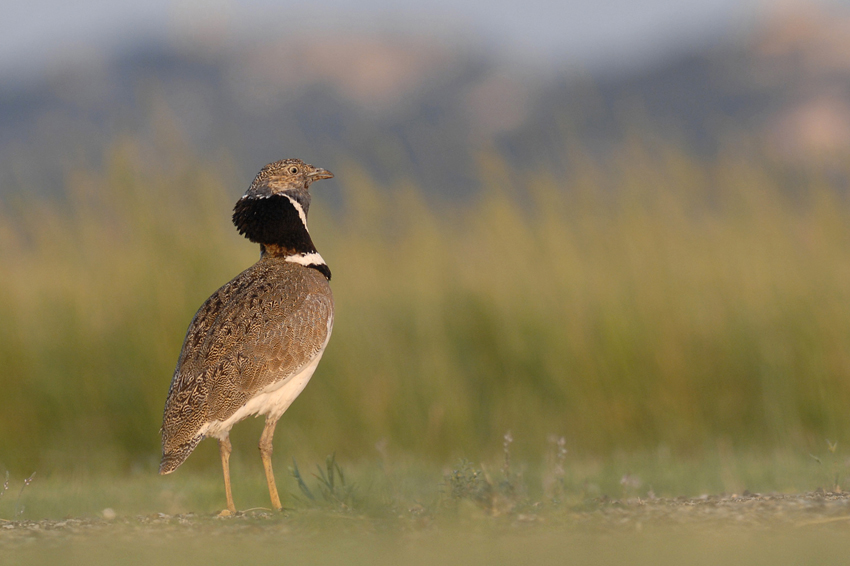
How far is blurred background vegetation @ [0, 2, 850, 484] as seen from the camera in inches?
295

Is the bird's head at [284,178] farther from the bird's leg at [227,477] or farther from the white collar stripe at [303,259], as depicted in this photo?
the bird's leg at [227,477]

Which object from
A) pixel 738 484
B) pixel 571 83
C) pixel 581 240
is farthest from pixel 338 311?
pixel 738 484

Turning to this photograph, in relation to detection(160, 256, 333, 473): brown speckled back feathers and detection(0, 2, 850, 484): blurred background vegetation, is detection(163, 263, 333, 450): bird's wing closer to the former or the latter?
detection(160, 256, 333, 473): brown speckled back feathers

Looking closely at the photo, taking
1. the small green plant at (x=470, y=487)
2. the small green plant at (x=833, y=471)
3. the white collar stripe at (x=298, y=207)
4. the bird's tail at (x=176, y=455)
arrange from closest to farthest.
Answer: the small green plant at (x=470, y=487) → the small green plant at (x=833, y=471) → the bird's tail at (x=176, y=455) → the white collar stripe at (x=298, y=207)

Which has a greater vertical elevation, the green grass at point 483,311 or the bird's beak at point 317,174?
the bird's beak at point 317,174

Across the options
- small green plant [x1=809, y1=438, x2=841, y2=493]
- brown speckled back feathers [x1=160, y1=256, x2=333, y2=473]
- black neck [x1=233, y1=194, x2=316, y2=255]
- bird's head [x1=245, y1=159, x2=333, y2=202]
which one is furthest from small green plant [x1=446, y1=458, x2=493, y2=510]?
bird's head [x1=245, y1=159, x2=333, y2=202]

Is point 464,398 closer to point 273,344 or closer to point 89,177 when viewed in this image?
point 273,344

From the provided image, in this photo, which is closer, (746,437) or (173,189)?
(746,437)

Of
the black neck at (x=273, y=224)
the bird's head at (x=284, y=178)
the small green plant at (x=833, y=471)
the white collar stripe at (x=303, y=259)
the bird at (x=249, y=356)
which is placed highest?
the bird's head at (x=284, y=178)

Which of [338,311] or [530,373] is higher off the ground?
[338,311]

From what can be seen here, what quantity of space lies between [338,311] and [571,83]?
3.11 m

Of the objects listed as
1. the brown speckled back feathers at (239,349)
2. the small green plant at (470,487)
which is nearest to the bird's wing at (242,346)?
the brown speckled back feathers at (239,349)

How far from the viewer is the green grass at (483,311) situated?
24.5 feet

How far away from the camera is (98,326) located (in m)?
8.12
